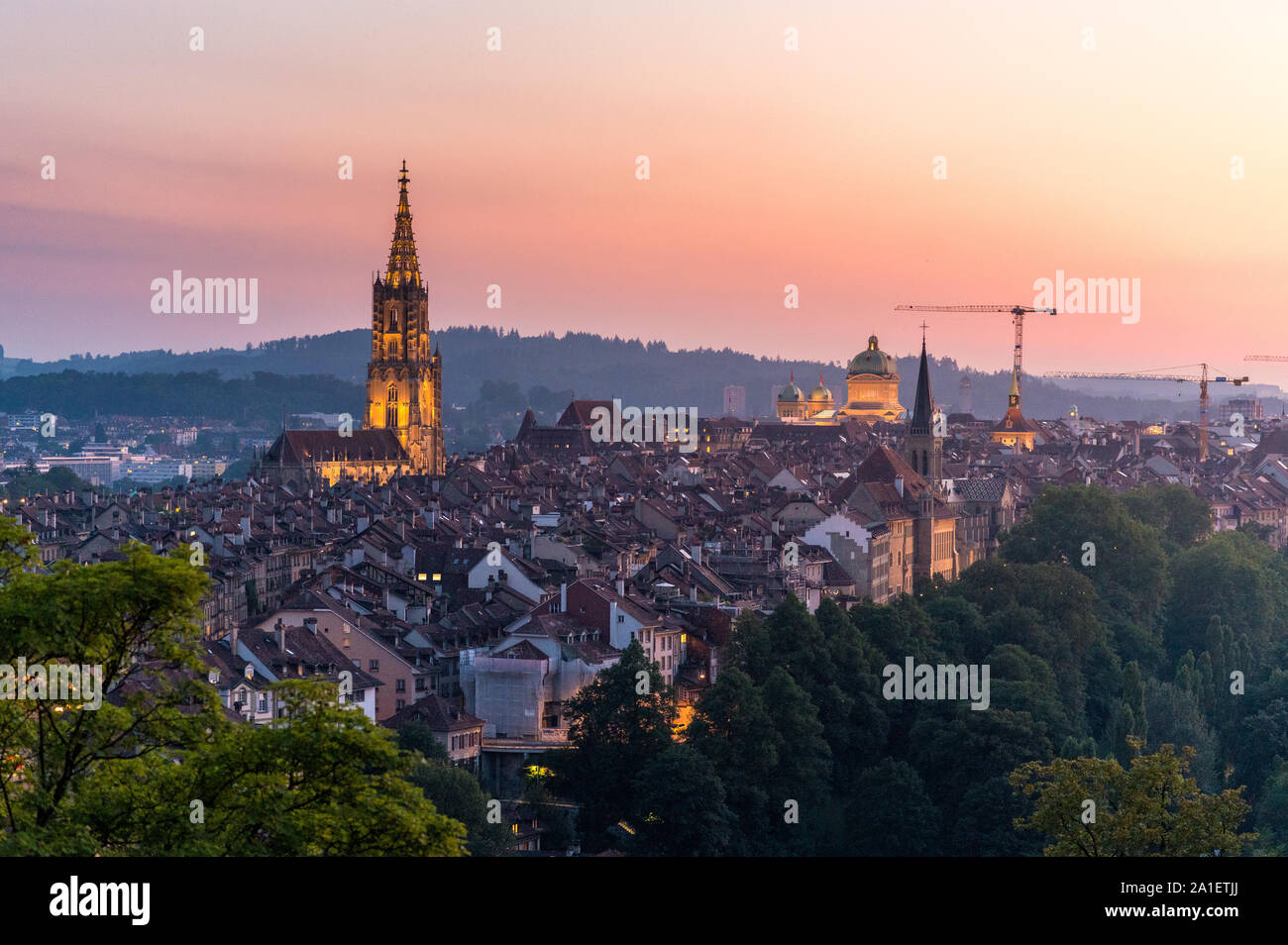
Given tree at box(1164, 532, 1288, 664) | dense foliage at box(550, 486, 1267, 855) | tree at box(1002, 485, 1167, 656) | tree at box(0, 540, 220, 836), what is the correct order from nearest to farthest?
tree at box(0, 540, 220, 836) → dense foliage at box(550, 486, 1267, 855) → tree at box(1164, 532, 1288, 664) → tree at box(1002, 485, 1167, 656)

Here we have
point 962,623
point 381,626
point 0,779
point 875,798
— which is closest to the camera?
point 0,779

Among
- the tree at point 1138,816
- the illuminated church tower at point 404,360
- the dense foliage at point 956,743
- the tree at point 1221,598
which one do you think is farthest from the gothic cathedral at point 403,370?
the tree at point 1138,816

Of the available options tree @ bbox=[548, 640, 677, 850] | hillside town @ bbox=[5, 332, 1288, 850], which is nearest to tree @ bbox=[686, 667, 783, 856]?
tree @ bbox=[548, 640, 677, 850]

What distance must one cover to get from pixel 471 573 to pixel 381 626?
14195mm

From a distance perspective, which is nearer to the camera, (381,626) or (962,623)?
(381,626)

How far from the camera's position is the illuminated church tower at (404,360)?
15862 centimetres

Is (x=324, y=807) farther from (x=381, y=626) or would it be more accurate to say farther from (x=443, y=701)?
(x=381, y=626)

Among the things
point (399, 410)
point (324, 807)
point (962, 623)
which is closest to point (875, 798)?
point (962, 623)

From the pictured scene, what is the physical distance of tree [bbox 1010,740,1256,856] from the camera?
95.1 feet

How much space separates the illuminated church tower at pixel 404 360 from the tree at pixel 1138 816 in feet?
422

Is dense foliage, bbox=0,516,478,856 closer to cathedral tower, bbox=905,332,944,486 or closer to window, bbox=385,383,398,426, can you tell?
cathedral tower, bbox=905,332,944,486

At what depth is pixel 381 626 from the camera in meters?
55.4

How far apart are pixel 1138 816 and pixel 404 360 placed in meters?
134

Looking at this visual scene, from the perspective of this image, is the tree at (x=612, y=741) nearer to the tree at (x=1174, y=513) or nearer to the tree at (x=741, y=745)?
the tree at (x=741, y=745)
